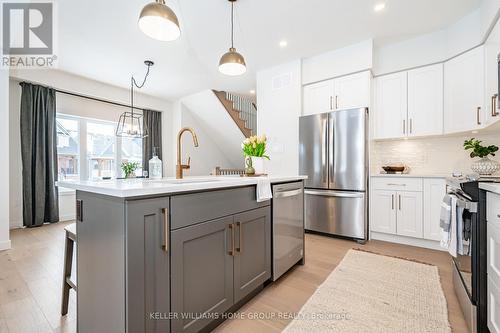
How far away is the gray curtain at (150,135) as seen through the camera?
562 cm

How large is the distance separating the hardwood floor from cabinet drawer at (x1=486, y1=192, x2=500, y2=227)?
0.81m

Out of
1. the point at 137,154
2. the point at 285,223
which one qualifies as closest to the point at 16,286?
the point at 285,223

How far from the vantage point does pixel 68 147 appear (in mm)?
4609

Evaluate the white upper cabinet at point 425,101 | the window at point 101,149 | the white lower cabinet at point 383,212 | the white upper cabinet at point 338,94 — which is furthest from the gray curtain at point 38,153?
the white upper cabinet at point 425,101

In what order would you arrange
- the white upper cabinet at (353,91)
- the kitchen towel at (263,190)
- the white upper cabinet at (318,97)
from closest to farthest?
the kitchen towel at (263,190) → the white upper cabinet at (353,91) → the white upper cabinet at (318,97)

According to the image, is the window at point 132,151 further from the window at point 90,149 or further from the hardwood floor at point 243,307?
the hardwood floor at point 243,307

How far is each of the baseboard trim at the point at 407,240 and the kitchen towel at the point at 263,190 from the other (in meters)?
2.37

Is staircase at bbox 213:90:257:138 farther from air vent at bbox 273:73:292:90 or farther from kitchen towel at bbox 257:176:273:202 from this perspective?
kitchen towel at bbox 257:176:273:202

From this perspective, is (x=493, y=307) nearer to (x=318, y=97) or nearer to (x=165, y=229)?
(x=165, y=229)

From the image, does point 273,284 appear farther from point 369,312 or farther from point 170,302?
point 170,302

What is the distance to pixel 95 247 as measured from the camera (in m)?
1.16

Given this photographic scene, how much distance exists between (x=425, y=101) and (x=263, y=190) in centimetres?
297

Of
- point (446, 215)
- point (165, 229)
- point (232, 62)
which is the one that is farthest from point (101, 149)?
point (446, 215)

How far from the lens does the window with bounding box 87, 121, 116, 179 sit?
4.92 m
